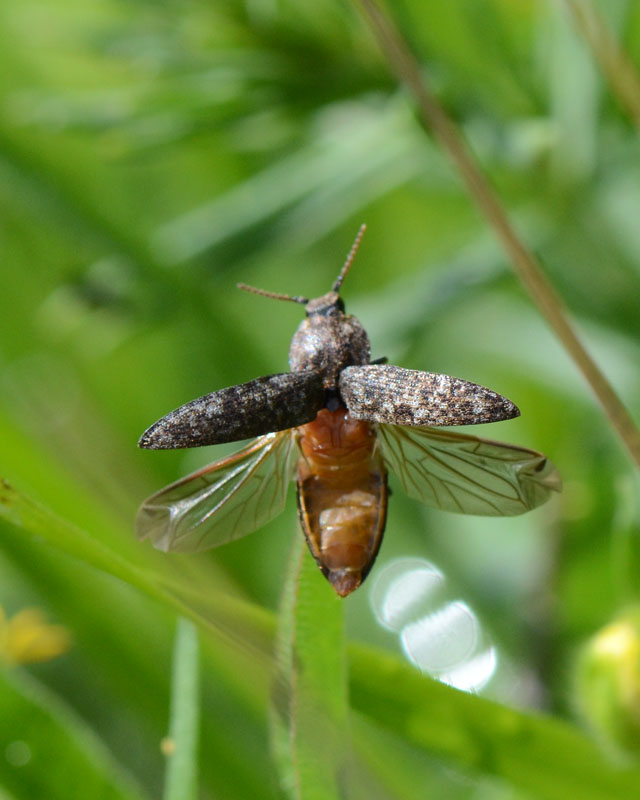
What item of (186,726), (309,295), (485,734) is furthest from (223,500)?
(309,295)

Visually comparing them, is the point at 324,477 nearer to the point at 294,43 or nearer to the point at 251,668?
the point at 251,668

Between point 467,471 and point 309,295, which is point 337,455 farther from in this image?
point 309,295

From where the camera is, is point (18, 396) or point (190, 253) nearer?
point (190, 253)

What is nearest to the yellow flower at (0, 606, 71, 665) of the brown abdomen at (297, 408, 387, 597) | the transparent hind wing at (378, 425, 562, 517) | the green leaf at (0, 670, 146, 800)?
the green leaf at (0, 670, 146, 800)

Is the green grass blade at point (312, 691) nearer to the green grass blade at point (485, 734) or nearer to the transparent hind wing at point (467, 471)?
the green grass blade at point (485, 734)

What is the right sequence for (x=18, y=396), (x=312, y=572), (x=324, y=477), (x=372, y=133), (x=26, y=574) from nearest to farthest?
(x=312, y=572) → (x=324, y=477) → (x=26, y=574) → (x=372, y=133) → (x=18, y=396)

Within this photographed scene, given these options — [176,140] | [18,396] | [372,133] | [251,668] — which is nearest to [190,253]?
[176,140]

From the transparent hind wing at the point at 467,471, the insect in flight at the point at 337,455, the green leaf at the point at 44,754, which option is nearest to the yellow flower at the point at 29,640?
the green leaf at the point at 44,754

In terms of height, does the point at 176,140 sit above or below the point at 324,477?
above
